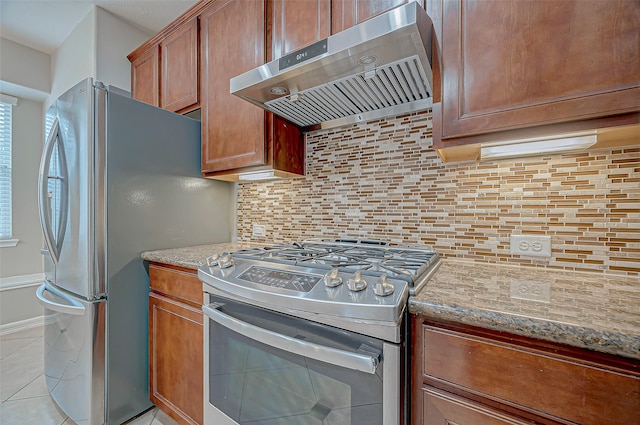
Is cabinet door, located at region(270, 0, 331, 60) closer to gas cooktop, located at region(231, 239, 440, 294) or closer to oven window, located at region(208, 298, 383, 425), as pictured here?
gas cooktop, located at region(231, 239, 440, 294)

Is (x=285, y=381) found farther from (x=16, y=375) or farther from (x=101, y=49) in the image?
(x=101, y=49)

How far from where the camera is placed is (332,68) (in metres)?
1.04

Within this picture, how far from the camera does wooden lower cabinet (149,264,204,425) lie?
51.4 inches

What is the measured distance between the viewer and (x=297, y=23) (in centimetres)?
131

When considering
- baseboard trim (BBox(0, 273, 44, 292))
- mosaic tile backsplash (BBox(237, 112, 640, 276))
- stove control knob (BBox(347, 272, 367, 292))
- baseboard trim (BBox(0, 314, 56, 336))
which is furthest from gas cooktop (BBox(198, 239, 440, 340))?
baseboard trim (BBox(0, 273, 44, 292))

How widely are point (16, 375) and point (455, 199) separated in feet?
10.2

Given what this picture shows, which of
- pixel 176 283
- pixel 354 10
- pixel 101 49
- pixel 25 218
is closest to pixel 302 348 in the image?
pixel 176 283

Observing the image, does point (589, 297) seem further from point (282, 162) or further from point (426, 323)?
point (282, 162)

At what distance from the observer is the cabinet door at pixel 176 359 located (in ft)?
4.27

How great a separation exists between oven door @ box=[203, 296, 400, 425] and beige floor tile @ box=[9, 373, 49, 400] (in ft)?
4.86

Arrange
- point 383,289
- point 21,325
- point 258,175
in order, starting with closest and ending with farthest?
point 383,289 → point 258,175 → point 21,325

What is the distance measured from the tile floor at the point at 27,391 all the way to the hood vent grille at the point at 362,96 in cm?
182

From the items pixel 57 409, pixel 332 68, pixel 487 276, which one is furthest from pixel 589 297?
pixel 57 409

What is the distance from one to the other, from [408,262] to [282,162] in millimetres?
908
